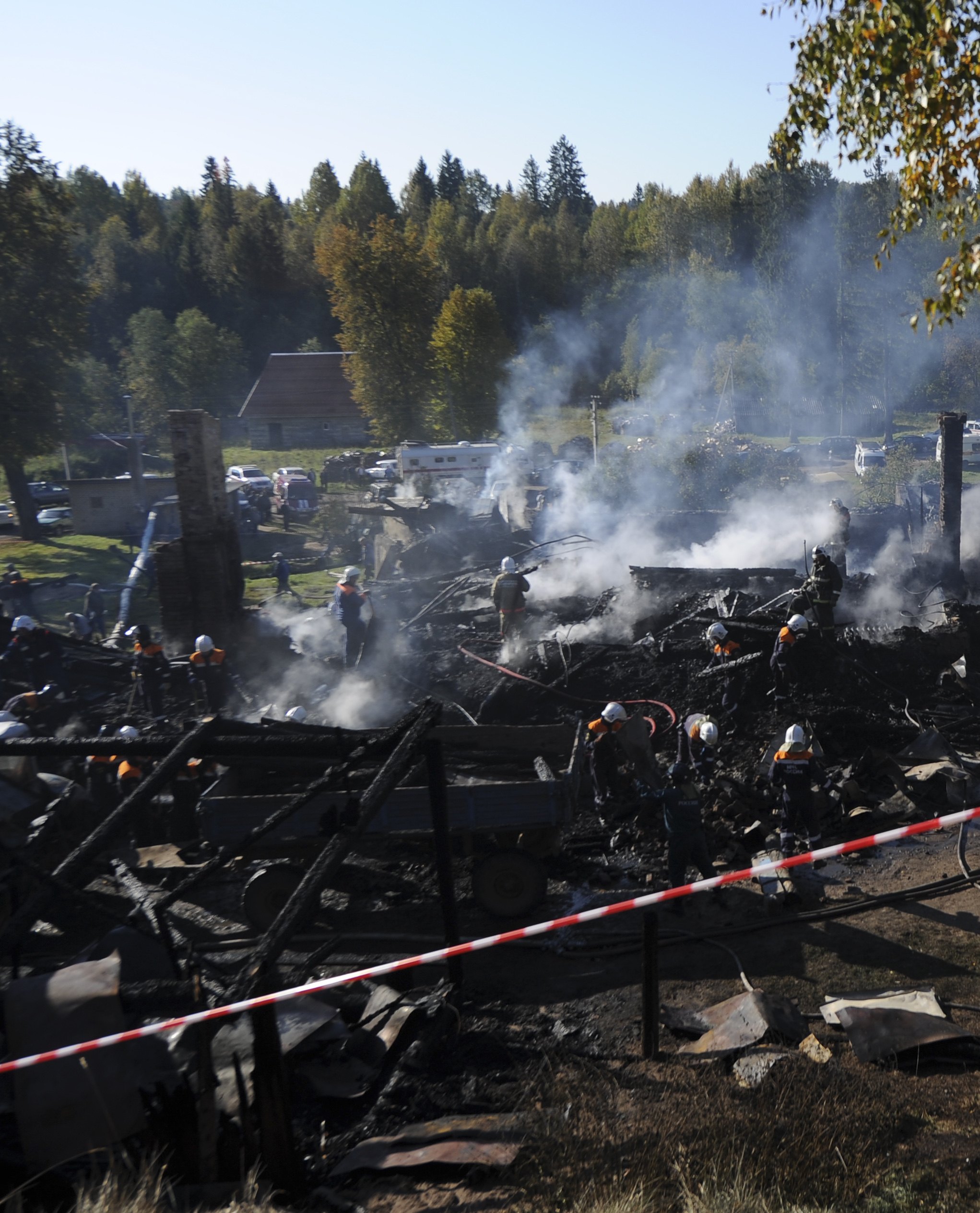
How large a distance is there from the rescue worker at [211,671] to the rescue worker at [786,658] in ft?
25.9

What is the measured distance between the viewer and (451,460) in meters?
37.1

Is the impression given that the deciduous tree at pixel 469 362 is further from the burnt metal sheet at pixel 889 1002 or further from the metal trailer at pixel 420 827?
the burnt metal sheet at pixel 889 1002

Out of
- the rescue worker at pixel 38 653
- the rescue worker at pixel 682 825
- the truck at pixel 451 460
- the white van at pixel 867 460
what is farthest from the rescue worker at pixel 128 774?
the white van at pixel 867 460

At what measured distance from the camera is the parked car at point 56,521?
3362cm

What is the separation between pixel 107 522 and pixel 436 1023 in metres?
30.6

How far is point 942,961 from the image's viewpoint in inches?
293

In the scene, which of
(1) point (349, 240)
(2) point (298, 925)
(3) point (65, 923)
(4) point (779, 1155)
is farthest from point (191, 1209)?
(1) point (349, 240)

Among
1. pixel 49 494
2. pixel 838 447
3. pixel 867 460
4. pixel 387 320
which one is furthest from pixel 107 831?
pixel 838 447

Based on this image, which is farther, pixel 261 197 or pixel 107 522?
pixel 261 197

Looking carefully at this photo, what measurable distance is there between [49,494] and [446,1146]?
4041cm

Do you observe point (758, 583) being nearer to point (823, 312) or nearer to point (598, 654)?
point (598, 654)

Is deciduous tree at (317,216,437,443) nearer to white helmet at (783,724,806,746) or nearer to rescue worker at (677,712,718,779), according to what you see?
rescue worker at (677,712,718,779)

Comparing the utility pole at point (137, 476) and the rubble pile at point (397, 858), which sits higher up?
the utility pole at point (137, 476)

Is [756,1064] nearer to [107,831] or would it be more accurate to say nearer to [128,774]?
[107,831]
